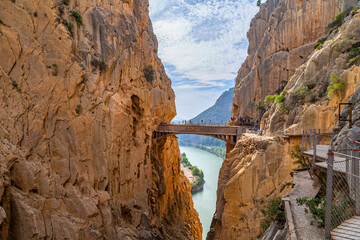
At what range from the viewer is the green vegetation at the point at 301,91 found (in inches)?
642

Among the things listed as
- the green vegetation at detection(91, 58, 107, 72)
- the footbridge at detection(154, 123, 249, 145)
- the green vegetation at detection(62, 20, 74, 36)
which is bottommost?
the footbridge at detection(154, 123, 249, 145)

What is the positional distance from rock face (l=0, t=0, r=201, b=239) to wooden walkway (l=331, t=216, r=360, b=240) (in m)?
10.5

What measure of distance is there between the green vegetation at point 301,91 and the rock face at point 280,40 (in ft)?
44.9

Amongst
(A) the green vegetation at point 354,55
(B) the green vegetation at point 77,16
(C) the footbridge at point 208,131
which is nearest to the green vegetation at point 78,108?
(B) the green vegetation at point 77,16

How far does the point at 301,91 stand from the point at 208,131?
27.3ft

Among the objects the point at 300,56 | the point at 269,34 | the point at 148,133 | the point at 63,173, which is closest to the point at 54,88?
the point at 63,173

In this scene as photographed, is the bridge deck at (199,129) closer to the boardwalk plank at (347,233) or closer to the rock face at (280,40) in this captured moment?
the rock face at (280,40)

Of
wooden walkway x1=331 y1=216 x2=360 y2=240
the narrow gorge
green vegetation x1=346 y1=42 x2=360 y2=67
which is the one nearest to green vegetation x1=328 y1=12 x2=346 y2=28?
the narrow gorge

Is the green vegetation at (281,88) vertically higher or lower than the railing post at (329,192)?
higher

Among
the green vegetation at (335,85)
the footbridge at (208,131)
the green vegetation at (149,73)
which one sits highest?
the green vegetation at (149,73)

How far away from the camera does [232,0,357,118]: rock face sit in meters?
27.1

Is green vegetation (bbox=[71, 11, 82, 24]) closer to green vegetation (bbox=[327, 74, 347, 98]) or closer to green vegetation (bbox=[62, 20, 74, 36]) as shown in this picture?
green vegetation (bbox=[62, 20, 74, 36])

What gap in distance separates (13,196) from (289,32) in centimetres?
3384

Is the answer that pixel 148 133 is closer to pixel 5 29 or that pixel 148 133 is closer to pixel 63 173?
pixel 63 173
